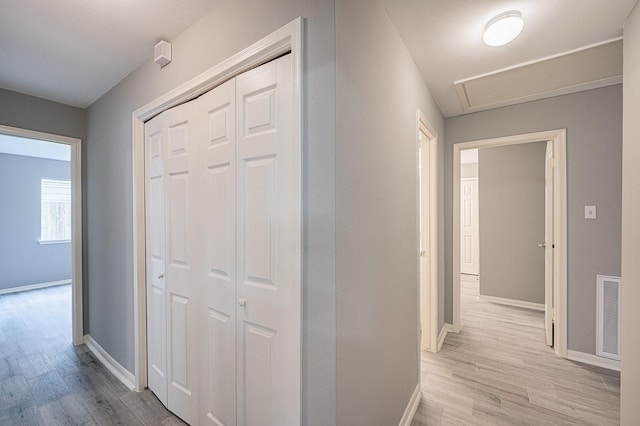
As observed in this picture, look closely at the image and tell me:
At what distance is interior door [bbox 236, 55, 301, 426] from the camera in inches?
43.6

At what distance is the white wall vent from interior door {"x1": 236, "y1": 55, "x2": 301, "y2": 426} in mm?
2794

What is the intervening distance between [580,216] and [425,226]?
133 centimetres

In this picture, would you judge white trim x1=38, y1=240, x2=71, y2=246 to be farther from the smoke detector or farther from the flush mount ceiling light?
the flush mount ceiling light

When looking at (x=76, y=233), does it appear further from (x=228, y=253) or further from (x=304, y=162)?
(x=304, y=162)

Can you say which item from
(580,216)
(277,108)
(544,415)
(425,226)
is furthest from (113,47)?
(580,216)

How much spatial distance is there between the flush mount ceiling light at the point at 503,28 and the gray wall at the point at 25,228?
6973mm

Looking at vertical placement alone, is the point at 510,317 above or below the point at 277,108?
below

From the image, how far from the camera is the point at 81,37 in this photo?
5.51 feet

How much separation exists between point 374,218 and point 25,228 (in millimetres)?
6495

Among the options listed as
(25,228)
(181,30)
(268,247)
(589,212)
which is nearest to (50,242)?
(25,228)

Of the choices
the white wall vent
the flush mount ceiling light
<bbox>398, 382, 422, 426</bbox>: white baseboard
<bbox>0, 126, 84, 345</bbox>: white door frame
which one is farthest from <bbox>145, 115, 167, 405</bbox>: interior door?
the white wall vent

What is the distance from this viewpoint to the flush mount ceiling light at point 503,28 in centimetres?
145

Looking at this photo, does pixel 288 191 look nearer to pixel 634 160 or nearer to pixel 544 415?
pixel 634 160

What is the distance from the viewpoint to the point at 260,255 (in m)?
1.25
